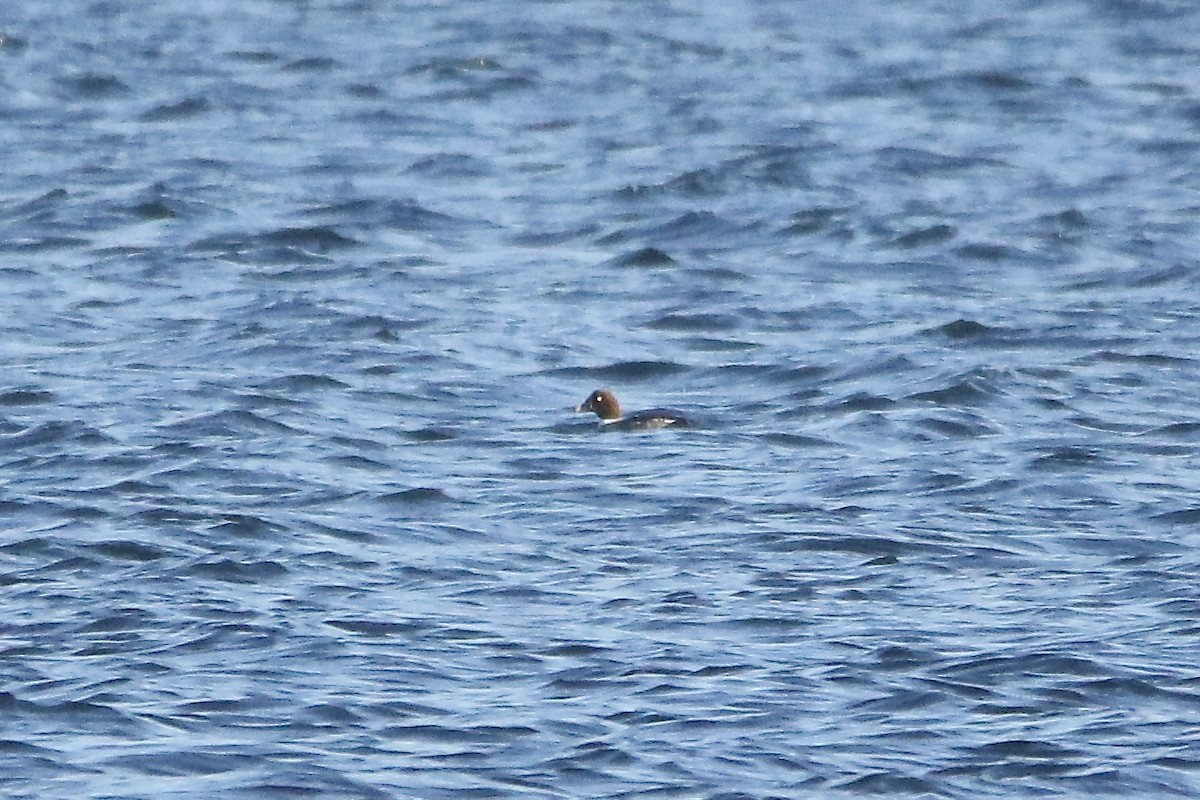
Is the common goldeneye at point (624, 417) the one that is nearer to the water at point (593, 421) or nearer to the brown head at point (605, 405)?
the brown head at point (605, 405)

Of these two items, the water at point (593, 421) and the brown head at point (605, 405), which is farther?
the brown head at point (605, 405)

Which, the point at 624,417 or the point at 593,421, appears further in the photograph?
the point at 593,421

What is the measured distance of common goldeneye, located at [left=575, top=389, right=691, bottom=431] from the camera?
45.7 ft

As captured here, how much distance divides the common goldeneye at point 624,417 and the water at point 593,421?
0.50 ft

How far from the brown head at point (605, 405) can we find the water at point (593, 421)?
0.46 feet

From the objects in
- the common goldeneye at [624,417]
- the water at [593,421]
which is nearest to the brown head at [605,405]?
the common goldeneye at [624,417]

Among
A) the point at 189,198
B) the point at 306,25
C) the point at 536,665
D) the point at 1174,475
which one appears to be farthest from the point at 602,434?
the point at 306,25

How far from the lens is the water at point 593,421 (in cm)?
955

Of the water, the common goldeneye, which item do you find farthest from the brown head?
the water

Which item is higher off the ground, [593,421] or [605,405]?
[605,405]

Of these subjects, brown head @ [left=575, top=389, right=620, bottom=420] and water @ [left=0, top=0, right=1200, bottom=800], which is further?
brown head @ [left=575, top=389, right=620, bottom=420]

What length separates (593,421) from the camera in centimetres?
1416

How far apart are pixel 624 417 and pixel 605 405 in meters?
0.12

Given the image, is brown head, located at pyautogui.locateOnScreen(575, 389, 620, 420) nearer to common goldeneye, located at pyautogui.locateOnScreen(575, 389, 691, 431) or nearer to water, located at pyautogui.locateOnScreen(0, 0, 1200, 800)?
common goldeneye, located at pyautogui.locateOnScreen(575, 389, 691, 431)
